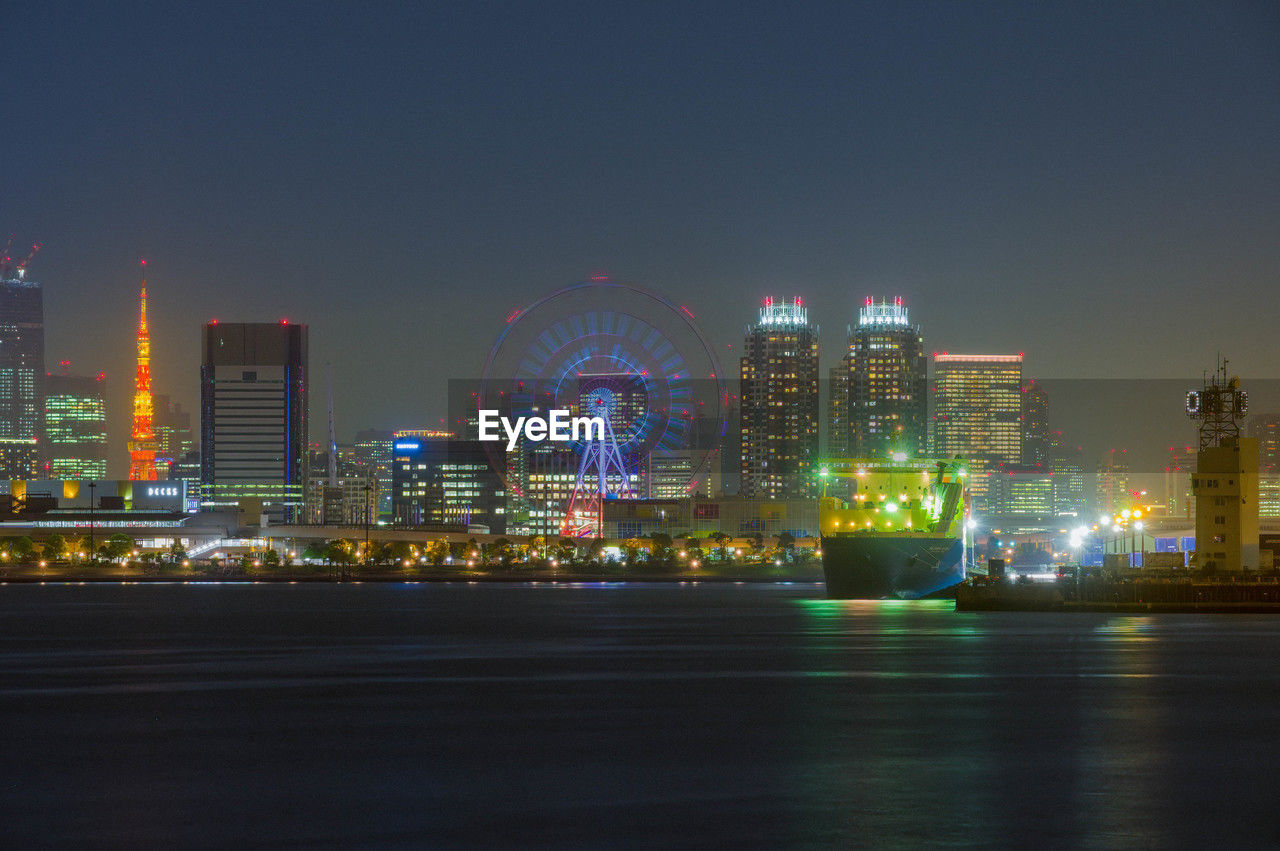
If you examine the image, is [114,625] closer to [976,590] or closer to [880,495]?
[976,590]

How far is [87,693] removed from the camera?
4684cm

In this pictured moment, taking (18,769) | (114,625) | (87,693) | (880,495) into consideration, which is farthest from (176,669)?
(880,495)

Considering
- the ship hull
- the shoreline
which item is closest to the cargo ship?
the ship hull

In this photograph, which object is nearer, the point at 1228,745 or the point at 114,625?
the point at 1228,745

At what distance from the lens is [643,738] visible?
3641 centimetres

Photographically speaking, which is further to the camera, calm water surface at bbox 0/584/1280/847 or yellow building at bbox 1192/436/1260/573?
yellow building at bbox 1192/436/1260/573

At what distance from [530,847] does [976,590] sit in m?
75.9

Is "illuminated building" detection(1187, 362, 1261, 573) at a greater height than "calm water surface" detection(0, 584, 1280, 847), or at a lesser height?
greater

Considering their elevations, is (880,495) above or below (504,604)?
above

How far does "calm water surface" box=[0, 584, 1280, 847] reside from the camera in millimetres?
25766

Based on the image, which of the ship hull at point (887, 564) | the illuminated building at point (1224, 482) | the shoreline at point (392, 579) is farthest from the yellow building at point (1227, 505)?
the shoreline at point (392, 579)

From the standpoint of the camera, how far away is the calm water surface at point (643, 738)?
25766 millimetres

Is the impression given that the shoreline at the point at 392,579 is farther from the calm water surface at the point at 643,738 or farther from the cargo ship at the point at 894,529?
the calm water surface at the point at 643,738

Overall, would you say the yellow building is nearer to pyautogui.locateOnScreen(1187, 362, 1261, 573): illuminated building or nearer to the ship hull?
pyautogui.locateOnScreen(1187, 362, 1261, 573): illuminated building
